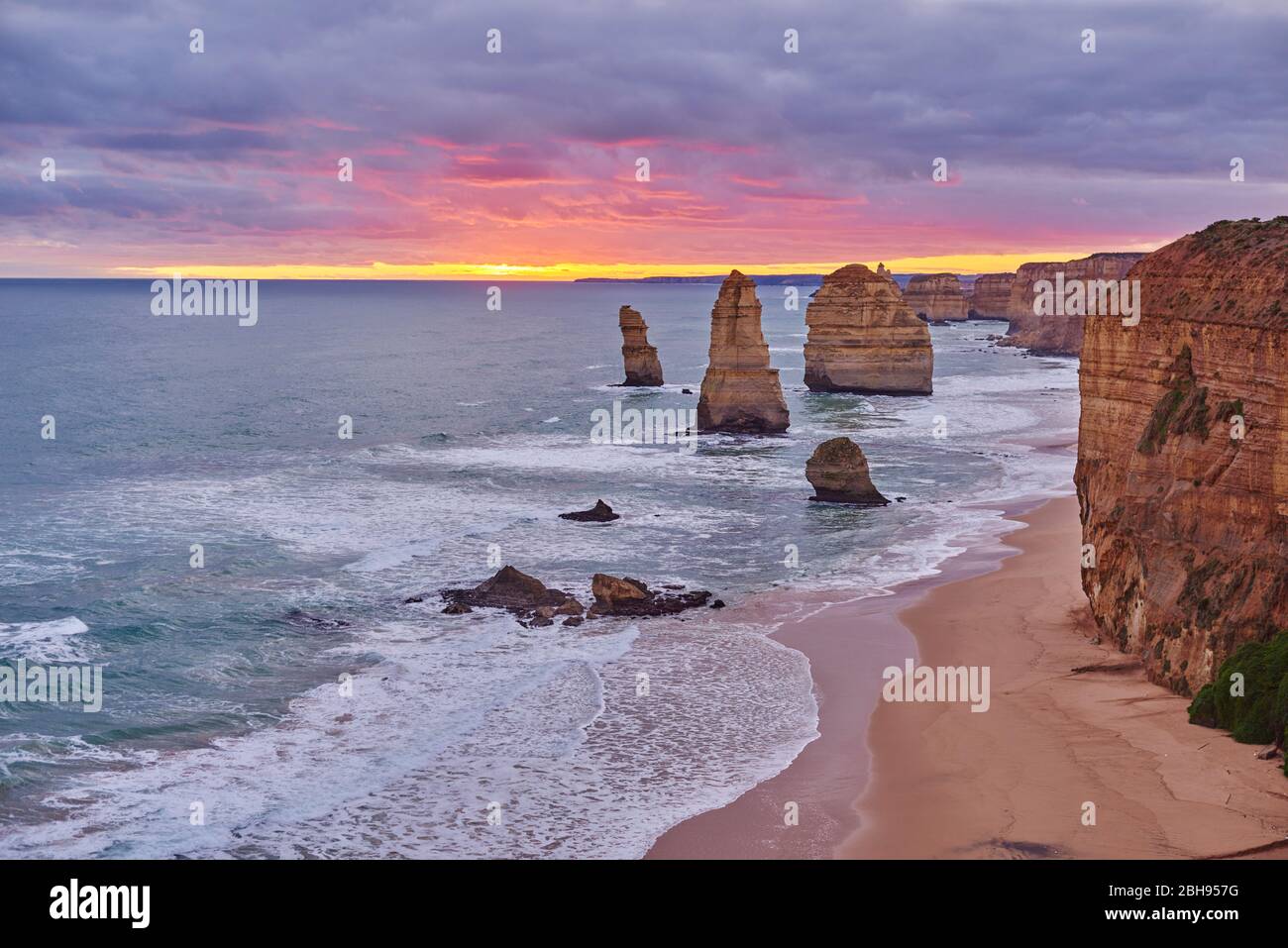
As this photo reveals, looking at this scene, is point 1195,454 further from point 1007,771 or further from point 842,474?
point 842,474

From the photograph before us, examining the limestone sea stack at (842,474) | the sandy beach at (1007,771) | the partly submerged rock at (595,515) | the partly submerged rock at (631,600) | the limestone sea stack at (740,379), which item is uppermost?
the limestone sea stack at (740,379)

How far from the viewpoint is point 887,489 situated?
160 ft

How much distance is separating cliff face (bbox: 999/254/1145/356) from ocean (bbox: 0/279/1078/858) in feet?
140

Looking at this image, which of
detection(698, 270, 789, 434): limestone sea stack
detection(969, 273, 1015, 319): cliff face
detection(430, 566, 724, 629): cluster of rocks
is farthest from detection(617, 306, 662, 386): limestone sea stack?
detection(969, 273, 1015, 319): cliff face

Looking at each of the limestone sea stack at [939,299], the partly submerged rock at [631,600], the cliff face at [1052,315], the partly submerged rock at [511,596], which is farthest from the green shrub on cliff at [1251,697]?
the limestone sea stack at [939,299]

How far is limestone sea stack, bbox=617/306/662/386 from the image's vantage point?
86.9 meters

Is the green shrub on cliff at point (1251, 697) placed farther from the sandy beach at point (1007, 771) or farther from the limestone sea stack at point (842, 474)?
the limestone sea stack at point (842, 474)

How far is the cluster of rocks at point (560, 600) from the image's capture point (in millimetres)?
29969

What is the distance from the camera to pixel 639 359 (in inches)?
3558

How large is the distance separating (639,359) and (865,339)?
1755 cm

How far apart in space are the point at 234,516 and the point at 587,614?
61.3 feet

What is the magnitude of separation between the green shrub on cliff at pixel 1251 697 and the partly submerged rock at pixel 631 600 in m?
13.6

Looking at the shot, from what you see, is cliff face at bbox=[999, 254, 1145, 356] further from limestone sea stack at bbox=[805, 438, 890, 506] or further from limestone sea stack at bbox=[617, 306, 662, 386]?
A: limestone sea stack at bbox=[805, 438, 890, 506]
